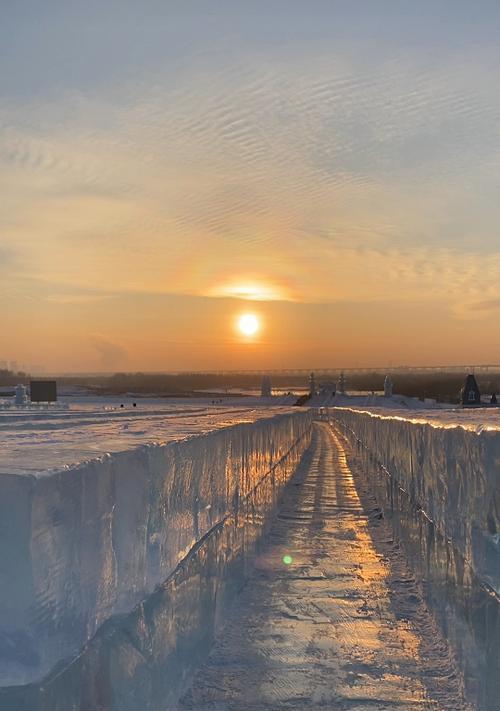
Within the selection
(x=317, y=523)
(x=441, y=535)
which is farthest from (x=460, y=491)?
(x=317, y=523)

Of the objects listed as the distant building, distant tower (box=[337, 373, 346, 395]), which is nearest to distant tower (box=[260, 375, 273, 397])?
distant tower (box=[337, 373, 346, 395])

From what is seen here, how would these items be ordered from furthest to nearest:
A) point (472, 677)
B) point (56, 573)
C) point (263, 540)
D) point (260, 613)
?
point (263, 540) → point (260, 613) → point (472, 677) → point (56, 573)

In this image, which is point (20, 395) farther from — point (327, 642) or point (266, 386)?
point (266, 386)

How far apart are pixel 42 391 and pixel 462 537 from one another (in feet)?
118

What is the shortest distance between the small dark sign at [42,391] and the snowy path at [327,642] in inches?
1230

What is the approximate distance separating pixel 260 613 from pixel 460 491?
78.0 inches

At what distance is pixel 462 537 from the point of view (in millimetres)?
4668

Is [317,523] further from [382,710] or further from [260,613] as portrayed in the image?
[382,710]

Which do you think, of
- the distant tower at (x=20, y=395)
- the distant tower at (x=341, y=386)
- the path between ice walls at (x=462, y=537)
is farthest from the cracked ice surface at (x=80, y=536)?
the distant tower at (x=341, y=386)

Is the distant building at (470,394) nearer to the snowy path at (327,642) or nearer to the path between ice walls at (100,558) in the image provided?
the snowy path at (327,642)

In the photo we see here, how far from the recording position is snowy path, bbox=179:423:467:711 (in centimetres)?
423

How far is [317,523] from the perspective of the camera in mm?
9914

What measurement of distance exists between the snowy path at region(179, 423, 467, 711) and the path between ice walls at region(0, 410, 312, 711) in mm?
346

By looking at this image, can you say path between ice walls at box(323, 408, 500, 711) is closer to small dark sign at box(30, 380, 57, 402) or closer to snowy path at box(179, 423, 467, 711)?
snowy path at box(179, 423, 467, 711)
